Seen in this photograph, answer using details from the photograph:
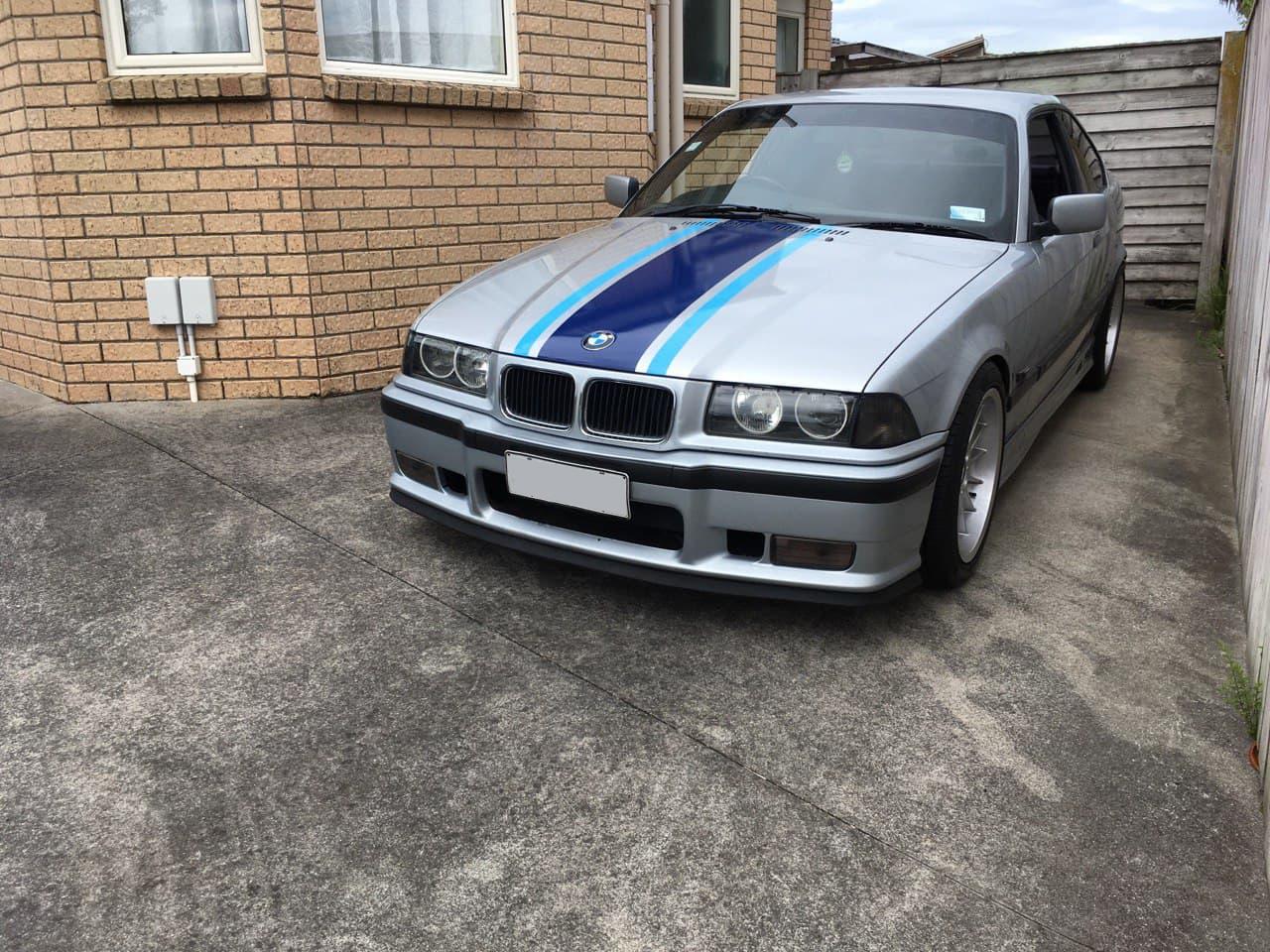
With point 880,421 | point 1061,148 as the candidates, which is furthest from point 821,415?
point 1061,148

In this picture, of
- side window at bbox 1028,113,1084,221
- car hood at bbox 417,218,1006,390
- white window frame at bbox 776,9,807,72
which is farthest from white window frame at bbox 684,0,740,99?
car hood at bbox 417,218,1006,390

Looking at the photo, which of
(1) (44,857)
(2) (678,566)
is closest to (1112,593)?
(2) (678,566)

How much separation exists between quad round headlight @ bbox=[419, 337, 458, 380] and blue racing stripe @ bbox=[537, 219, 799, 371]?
0.42 m

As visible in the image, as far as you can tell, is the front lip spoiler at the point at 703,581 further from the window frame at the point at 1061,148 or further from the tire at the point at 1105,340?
the tire at the point at 1105,340

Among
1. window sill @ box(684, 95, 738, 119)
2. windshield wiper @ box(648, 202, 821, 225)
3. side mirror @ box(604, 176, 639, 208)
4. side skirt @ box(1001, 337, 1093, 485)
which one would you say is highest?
window sill @ box(684, 95, 738, 119)

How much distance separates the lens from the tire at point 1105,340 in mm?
5641

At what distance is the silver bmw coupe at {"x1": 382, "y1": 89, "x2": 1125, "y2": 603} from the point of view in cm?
280

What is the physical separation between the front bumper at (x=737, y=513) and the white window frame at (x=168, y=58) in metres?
3.08

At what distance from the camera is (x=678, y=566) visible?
2.93 m

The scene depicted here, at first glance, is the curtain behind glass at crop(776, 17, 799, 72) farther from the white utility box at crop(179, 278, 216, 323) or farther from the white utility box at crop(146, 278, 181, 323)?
the white utility box at crop(146, 278, 181, 323)

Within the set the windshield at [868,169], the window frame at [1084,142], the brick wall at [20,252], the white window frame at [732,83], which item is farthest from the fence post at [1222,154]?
the brick wall at [20,252]

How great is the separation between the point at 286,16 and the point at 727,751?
4359 millimetres

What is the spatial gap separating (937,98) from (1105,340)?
90.3 inches

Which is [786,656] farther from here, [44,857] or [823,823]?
[44,857]
